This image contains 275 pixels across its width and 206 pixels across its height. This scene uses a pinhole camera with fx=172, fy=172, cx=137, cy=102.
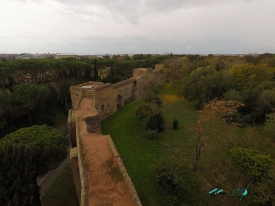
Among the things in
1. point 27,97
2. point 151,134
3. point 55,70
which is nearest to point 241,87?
point 151,134

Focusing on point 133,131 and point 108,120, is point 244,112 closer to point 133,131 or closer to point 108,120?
point 133,131

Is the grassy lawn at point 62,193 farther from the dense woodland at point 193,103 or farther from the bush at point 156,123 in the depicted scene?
the bush at point 156,123

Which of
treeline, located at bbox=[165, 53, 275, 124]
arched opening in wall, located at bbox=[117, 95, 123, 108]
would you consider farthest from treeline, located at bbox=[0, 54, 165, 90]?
treeline, located at bbox=[165, 53, 275, 124]

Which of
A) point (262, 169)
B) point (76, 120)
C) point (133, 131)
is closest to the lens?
point (262, 169)

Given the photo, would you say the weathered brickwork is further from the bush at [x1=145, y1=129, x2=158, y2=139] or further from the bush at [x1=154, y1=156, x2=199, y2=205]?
the bush at [x1=145, y1=129, x2=158, y2=139]

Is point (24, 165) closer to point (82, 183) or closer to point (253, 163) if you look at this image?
point (82, 183)

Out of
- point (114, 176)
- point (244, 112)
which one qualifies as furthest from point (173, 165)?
point (244, 112)

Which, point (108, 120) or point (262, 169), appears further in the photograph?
point (108, 120)
